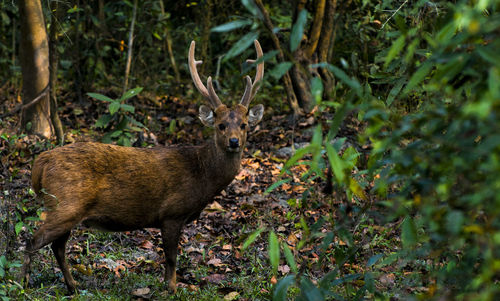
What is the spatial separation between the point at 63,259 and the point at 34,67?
3772mm

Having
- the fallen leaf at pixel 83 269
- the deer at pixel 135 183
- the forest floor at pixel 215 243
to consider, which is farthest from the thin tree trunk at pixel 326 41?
the fallen leaf at pixel 83 269

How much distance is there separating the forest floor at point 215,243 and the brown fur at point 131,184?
0.85 ft

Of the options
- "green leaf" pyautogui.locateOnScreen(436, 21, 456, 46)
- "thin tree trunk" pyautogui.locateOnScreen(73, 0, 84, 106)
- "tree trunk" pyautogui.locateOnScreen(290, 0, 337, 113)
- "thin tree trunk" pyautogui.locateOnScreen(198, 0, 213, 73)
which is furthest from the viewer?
"thin tree trunk" pyautogui.locateOnScreen(198, 0, 213, 73)

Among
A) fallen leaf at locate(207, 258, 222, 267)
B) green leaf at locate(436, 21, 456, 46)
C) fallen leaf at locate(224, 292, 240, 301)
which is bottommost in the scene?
fallen leaf at locate(207, 258, 222, 267)

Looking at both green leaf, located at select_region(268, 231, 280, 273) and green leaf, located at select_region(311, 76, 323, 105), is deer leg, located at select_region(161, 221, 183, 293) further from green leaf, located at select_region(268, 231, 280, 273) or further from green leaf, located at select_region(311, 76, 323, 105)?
green leaf, located at select_region(311, 76, 323, 105)

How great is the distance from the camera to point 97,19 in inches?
424

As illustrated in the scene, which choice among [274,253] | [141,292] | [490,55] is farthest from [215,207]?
[490,55]

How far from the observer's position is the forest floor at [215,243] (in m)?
5.29

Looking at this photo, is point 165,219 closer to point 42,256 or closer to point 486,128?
point 42,256

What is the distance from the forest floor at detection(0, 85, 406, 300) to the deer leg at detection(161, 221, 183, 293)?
0.39 feet

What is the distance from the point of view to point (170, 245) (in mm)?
5820

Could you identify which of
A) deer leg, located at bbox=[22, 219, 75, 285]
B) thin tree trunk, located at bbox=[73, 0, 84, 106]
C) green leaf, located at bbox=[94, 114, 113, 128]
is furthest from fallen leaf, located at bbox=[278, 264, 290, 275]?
thin tree trunk, located at bbox=[73, 0, 84, 106]

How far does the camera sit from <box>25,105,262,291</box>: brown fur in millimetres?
5266

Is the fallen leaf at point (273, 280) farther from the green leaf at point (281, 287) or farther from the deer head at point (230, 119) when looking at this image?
the green leaf at point (281, 287)
